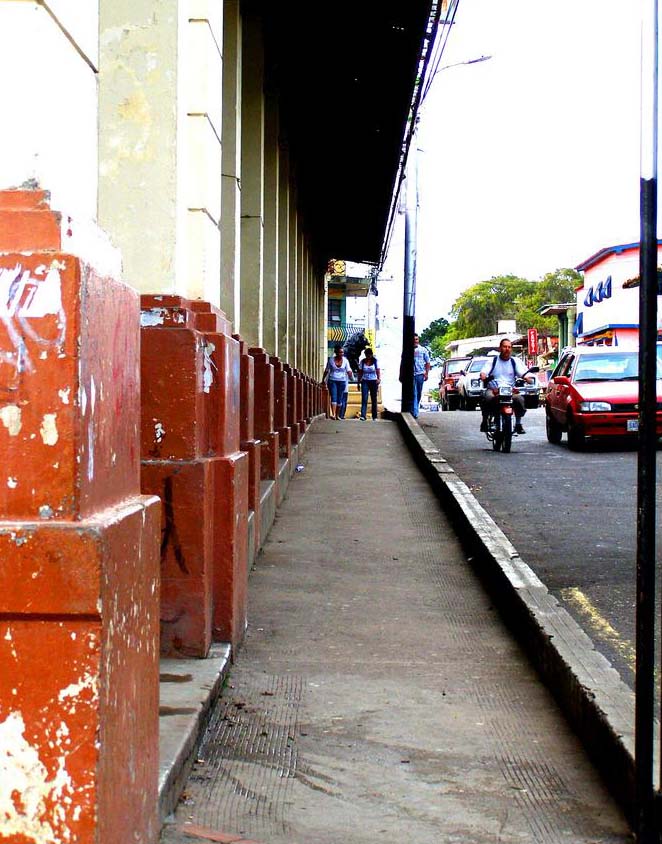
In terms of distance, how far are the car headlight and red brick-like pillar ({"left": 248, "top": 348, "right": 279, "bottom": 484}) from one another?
898 cm

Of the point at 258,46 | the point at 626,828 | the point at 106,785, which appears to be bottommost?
the point at 626,828

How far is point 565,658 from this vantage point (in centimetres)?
537

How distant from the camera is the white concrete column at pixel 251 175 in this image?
1185cm

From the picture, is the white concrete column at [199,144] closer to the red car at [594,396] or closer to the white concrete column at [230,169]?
the white concrete column at [230,169]

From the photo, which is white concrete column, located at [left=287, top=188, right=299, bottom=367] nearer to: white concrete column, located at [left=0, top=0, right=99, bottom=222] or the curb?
the curb

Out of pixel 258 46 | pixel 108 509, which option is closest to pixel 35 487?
pixel 108 509

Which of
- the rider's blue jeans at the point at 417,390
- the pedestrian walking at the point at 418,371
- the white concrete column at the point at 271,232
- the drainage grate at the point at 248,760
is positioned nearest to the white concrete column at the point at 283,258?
the white concrete column at the point at 271,232

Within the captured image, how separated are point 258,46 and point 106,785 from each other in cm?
1057

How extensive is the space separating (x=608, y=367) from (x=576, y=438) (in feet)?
5.95

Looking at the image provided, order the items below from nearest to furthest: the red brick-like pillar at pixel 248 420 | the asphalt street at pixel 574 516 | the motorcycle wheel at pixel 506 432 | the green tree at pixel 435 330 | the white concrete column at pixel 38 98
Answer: the white concrete column at pixel 38 98 → the asphalt street at pixel 574 516 → the red brick-like pillar at pixel 248 420 → the motorcycle wheel at pixel 506 432 → the green tree at pixel 435 330

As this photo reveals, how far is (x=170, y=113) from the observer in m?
5.46

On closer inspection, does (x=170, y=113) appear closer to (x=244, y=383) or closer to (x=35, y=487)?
(x=244, y=383)

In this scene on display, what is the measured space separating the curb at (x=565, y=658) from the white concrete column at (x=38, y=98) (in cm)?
277

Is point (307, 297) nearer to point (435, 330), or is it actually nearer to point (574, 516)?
point (574, 516)
